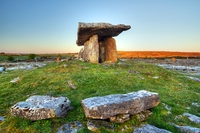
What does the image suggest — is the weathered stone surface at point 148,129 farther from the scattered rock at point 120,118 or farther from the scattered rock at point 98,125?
the scattered rock at point 98,125

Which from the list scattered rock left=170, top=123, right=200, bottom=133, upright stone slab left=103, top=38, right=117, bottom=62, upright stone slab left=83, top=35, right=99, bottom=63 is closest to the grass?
scattered rock left=170, top=123, right=200, bottom=133

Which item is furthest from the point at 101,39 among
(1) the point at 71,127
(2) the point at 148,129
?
(2) the point at 148,129

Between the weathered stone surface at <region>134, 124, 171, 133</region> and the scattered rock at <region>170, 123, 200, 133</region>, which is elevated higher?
the weathered stone surface at <region>134, 124, 171, 133</region>

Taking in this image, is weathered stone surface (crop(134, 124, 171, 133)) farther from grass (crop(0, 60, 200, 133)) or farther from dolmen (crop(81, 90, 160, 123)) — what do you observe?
dolmen (crop(81, 90, 160, 123))

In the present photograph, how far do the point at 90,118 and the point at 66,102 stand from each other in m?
1.99

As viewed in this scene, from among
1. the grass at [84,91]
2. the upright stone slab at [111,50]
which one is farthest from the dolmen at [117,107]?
the upright stone slab at [111,50]

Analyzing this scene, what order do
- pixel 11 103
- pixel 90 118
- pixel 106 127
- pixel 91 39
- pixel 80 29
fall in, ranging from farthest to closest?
pixel 91 39
pixel 80 29
pixel 11 103
pixel 90 118
pixel 106 127

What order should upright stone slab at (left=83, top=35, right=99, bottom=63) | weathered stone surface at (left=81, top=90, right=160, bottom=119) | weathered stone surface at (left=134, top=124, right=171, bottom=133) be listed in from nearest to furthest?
weathered stone surface at (left=134, top=124, right=171, bottom=133) < weathered stone surface at (left=81, top=90, right=160, bottom=119) < upright stone slab at (left=83, top=35, right=99, bottom=63)

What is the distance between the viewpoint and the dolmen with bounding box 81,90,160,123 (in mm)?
7156

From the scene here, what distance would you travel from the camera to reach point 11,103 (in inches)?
429

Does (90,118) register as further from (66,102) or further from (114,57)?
(114,57)

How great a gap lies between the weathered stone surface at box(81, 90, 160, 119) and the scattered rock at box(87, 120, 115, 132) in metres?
0.24

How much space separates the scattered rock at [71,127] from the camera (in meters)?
7.03

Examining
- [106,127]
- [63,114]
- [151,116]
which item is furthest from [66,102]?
[151,116]
